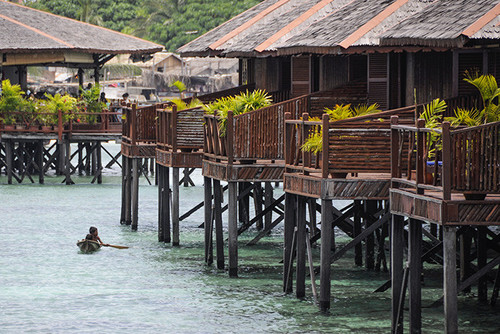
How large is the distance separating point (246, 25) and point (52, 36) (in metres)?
17.5

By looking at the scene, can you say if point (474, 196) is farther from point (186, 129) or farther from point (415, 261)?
point (186, 129)

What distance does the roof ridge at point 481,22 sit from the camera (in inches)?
723

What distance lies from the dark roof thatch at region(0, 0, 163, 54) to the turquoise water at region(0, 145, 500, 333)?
13.0 m

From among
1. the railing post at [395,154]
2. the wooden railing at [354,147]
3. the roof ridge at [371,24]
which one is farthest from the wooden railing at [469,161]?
the roof ridge at [371,24]

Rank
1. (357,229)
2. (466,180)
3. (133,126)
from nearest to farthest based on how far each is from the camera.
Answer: (466,180), (357,229), (133,126)

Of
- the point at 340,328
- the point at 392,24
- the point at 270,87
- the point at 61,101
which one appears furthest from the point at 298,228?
the point at 61,101

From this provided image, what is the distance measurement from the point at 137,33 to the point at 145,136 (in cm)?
5439

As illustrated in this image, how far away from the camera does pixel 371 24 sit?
22000mm

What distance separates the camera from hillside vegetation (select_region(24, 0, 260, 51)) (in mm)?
83250

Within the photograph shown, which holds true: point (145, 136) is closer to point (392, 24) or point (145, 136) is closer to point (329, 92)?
point (329, 92)

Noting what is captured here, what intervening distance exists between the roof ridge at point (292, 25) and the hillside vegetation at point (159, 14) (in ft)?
172

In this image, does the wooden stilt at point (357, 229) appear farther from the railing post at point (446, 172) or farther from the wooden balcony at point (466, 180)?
the railing post at point (446, 172)

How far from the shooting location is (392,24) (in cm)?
2219

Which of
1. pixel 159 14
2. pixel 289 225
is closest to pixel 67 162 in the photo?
pixel 289 225
